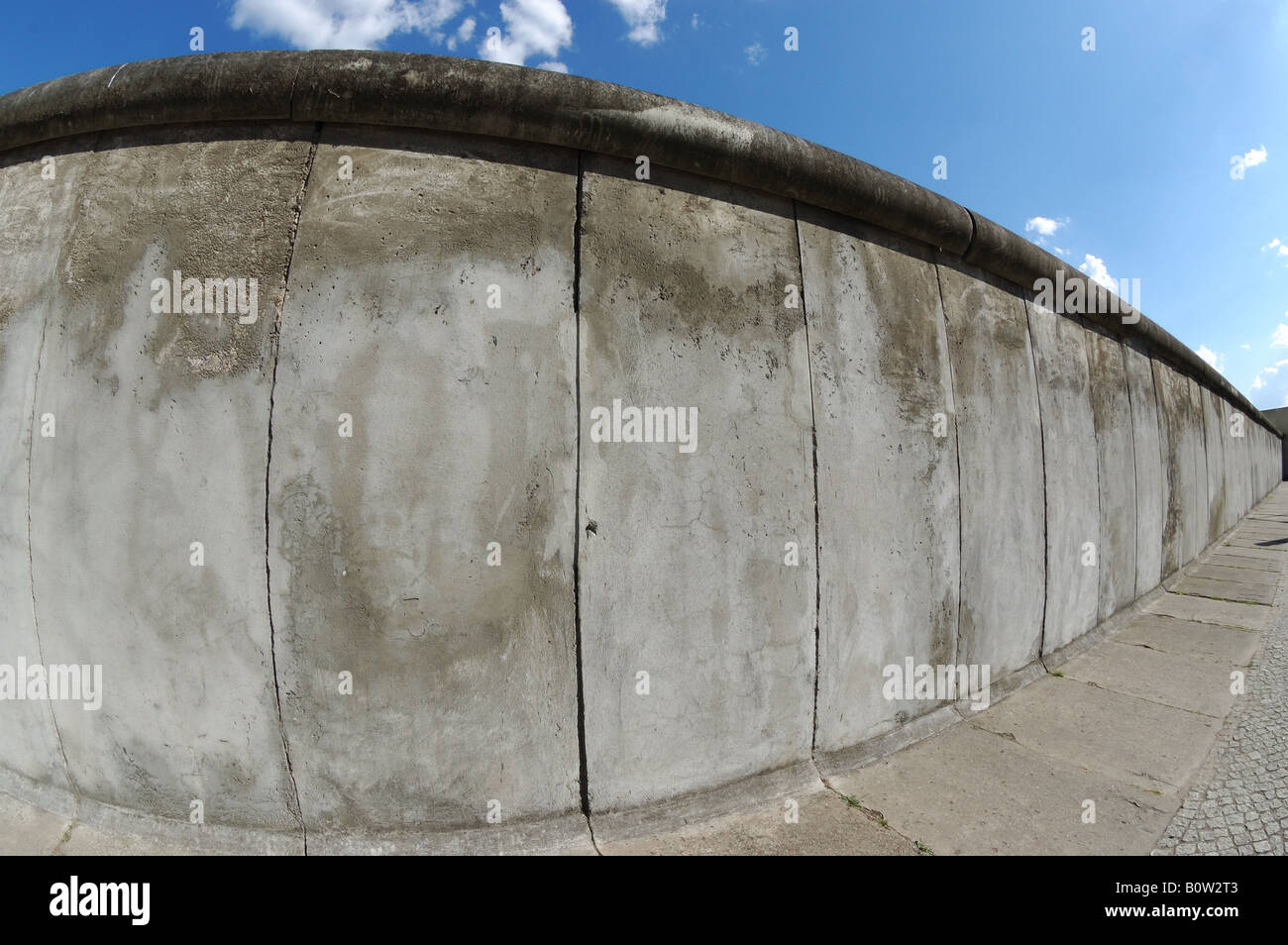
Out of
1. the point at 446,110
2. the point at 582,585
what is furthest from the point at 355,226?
the point at 582,585

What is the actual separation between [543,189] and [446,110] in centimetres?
54

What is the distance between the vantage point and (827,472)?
329cm

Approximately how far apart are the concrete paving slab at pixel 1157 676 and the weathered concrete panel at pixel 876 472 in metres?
1.66

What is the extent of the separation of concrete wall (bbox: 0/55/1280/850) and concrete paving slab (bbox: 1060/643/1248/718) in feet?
8.56

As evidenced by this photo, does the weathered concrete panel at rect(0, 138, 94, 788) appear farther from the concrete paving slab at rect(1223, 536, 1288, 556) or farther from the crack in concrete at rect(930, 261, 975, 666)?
the concrete paving slab at rect(1223, 536, 1288, 556)

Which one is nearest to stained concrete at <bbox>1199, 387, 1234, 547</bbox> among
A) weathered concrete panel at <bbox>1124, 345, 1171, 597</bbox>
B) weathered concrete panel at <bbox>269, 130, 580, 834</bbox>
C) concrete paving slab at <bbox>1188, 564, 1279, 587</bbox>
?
concrete paving slab at <bbox>1188, 564, 1279, 587</bbox>

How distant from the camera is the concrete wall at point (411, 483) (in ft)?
8.50

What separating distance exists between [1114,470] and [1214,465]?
765cm

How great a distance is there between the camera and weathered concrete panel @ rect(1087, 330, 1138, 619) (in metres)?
5.93

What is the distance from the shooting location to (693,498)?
2.94 m

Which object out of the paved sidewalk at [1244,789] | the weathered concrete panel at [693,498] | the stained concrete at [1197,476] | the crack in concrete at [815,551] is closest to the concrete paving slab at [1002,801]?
the paved sidewalk at [1244,789]

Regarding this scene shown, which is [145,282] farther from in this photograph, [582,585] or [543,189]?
[582,585]

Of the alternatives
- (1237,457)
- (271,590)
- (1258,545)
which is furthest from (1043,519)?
(1237,457)

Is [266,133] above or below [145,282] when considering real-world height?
above
